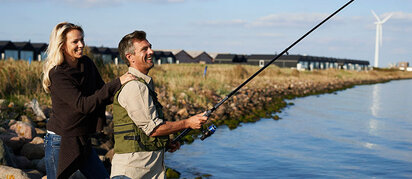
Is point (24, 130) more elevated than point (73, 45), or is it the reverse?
point (73, 45)

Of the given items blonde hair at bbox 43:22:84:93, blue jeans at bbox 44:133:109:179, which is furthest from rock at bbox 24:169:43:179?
blonde hair at bbox 43:22:84:93

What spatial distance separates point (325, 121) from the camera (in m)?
18.4

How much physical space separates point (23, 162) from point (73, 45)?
424 centimetres

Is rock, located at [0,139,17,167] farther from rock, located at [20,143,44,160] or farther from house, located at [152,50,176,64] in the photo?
house, located at [152,50,176,64]

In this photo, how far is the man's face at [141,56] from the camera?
3340 mm

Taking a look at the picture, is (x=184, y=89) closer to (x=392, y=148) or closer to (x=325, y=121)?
(x=325, y=121)

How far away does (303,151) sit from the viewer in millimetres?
12016

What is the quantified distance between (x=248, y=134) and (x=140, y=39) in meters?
11.2

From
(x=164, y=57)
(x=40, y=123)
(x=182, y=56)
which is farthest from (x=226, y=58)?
(x=40, y=123)

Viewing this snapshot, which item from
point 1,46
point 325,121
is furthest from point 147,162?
point 1,46

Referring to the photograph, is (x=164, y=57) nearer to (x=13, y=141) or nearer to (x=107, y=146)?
(x=107, y=146)

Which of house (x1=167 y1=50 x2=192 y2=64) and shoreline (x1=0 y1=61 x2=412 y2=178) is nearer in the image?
shoreline (x1=0 y1=61 x2=412 y2=178)

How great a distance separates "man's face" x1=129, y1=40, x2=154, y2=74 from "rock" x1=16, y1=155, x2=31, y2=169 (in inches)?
181

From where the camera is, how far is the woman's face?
3678 millimetres
